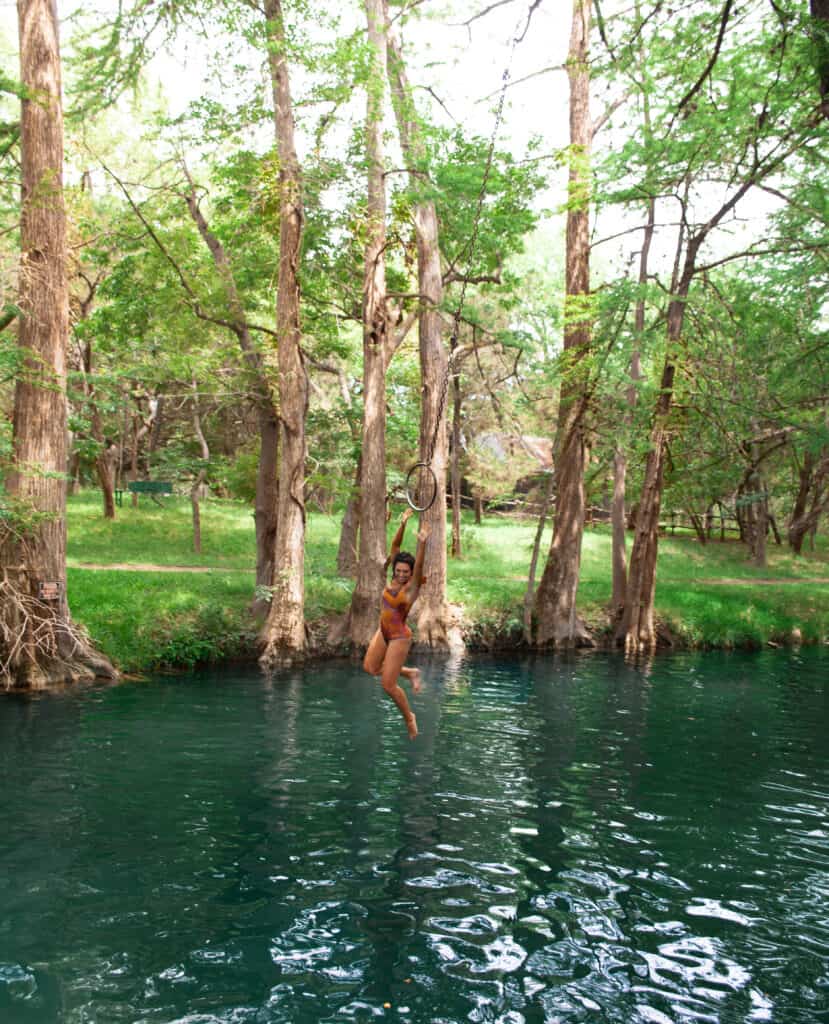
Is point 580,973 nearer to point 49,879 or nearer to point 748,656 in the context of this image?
point 49,879

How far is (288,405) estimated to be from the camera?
17.9 m

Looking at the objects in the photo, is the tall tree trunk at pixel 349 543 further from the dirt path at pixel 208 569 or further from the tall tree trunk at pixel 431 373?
the tall tree trunk at pixel 431 373

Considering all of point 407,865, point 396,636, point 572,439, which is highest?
point 572,439

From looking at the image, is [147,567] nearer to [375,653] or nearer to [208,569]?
[208,569]

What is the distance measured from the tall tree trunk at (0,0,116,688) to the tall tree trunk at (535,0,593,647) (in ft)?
35.2

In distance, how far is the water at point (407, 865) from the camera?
541 cm

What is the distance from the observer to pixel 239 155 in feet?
59.9


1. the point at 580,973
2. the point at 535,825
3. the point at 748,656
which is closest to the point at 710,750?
the point at 535,825

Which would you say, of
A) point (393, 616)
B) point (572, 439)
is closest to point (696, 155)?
point (572, 439)

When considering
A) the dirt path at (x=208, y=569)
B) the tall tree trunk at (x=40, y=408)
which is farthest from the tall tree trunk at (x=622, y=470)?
the tall tree trunk at (x=40, y=408)

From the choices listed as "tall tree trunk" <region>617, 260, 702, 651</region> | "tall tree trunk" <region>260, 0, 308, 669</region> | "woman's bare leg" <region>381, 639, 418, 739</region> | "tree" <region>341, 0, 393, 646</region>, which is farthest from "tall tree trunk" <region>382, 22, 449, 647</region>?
"woman's bare leg" <region>381, 639, 418, 739</region>

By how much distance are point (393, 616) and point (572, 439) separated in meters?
13.2

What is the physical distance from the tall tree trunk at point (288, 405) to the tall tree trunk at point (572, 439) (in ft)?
20.9

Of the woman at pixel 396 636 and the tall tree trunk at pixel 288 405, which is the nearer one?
the woman at pixel 396 636
